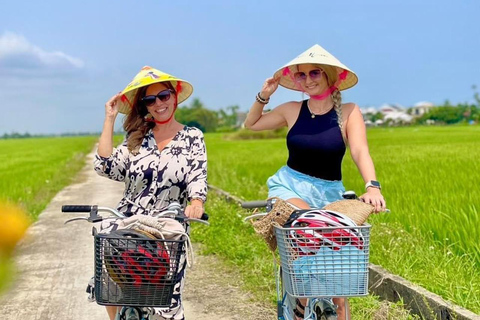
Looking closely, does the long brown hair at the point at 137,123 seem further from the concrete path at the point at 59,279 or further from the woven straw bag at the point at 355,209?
the woven straw bag at the point at 355,209

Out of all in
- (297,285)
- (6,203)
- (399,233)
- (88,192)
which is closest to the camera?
(6,203)

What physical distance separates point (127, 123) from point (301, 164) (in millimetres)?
931

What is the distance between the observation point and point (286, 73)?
9.70 ft

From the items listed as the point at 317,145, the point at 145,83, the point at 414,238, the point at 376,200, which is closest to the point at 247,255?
the point at 414,238

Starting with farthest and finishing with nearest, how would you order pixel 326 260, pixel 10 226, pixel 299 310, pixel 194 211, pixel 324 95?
pixel 324 95
pixel 299 310
pixel 194 211
pixel 326 260
pixel 10 226

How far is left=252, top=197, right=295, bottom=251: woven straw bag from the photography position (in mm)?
2324

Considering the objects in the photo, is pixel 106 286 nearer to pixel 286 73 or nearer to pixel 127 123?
pixel 127 123

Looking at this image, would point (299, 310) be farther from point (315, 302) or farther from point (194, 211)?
point (194, 211)

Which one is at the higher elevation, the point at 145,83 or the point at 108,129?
the point at 145,83

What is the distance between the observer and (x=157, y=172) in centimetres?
281

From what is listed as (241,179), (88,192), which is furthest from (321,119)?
(88,192)

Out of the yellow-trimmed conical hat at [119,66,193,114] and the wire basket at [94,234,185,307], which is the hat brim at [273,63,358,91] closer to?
the yellow-trimmed conical hat at [119,66,193,114]

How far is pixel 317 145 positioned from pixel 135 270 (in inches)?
42.9

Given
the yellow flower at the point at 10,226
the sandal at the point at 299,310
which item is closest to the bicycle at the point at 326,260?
the sandal at the point at 299,310
